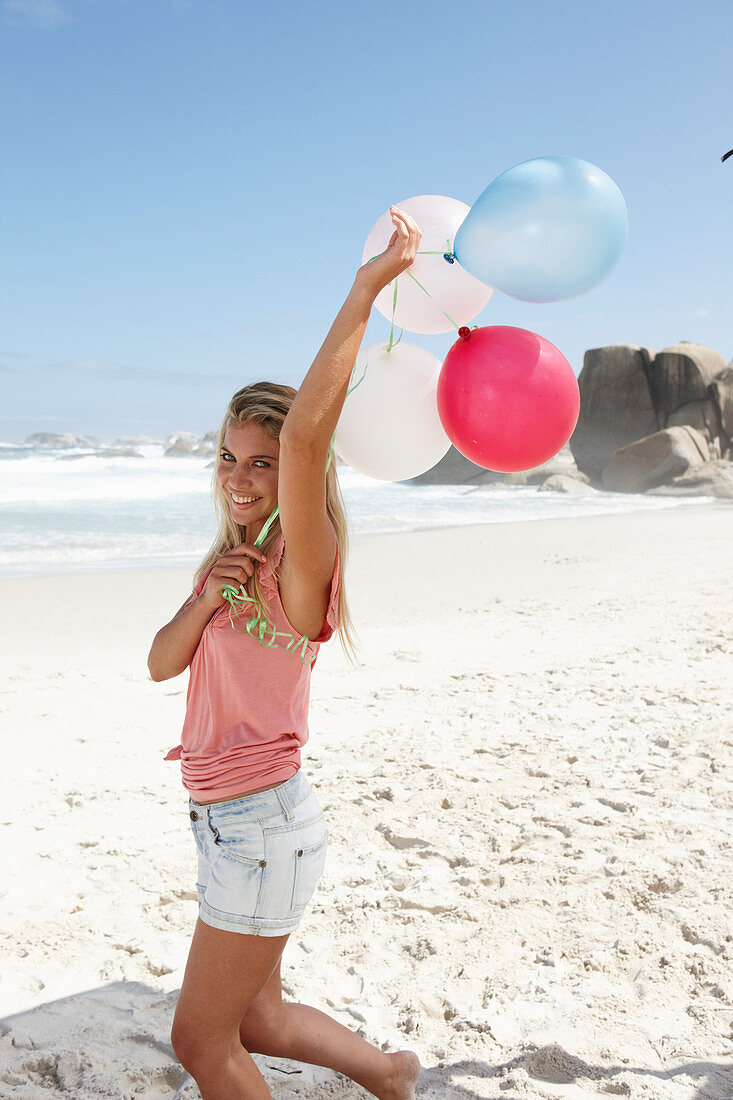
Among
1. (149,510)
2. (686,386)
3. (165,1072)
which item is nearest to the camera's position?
(165,1072)

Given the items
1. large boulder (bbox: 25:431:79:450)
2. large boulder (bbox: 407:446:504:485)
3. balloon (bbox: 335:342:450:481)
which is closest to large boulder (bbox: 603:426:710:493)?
large boulder (bbox: 407:446:504:485)

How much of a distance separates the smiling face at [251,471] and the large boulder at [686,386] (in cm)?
2921

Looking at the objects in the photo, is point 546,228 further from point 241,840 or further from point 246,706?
point 241,840

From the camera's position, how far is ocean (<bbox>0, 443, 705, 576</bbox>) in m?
11.5

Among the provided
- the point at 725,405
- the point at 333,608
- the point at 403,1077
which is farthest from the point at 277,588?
the point at 725,405

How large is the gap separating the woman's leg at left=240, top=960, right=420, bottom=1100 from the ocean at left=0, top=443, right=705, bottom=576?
5.62m

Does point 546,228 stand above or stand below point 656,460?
above

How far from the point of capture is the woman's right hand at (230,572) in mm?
1727

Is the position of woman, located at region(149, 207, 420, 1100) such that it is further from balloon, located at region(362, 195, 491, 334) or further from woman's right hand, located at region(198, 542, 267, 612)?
balloon, located at region(362, 195, 491, 334)

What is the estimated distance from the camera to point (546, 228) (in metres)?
1.73

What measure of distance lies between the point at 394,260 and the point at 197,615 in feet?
2.74

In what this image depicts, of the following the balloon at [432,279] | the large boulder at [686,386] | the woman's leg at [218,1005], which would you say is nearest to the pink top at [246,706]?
the woman's leg at [218,1005]

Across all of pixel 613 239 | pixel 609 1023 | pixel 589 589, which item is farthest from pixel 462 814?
pixel 589 589

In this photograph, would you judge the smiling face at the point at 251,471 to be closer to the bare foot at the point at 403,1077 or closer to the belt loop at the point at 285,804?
the belt loop at the point at 285,804
